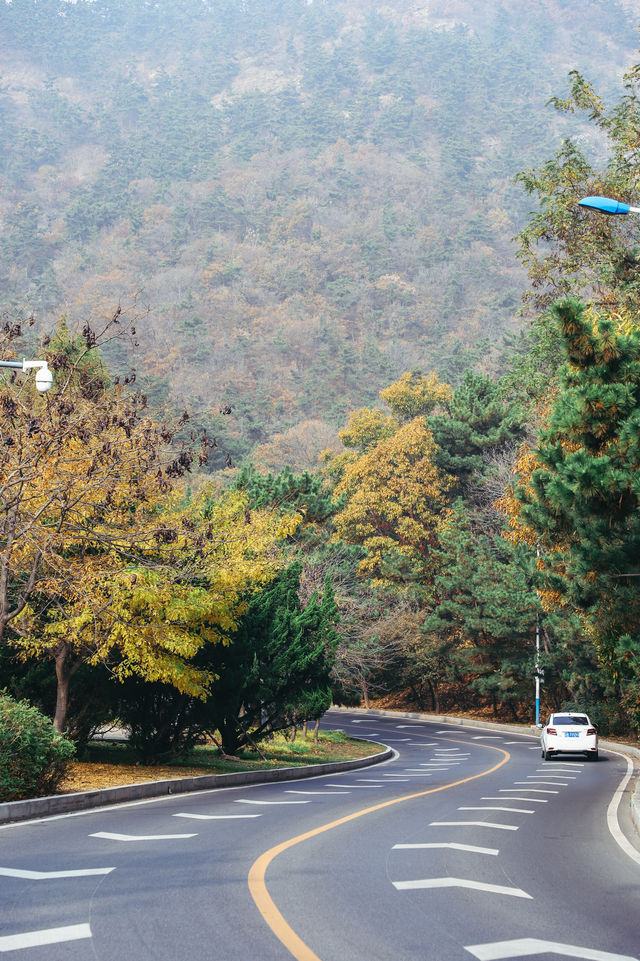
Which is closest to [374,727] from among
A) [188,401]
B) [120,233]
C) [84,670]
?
[84,670]

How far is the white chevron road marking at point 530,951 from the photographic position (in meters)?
5.72

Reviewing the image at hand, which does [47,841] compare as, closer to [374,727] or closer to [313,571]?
[313,571]

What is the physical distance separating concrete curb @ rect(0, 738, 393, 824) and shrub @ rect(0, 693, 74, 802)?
0.88 ft

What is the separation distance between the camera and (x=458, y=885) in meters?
7.97

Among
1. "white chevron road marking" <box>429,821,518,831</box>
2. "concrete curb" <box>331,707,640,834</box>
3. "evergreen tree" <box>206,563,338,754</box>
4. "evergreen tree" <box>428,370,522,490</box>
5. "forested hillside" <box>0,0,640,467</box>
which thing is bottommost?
"concrete curb" <box>331,707,640,834</box>

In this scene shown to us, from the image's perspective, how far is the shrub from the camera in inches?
486

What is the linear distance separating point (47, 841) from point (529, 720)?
4258cm

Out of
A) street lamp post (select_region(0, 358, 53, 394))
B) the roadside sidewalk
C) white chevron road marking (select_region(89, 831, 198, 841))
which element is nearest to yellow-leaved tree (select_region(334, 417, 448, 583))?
the roadside sidewalk

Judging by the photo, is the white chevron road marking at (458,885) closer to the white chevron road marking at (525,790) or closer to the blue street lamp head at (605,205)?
the blue street lamp head at (605,205)

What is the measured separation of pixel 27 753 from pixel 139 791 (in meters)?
3.21

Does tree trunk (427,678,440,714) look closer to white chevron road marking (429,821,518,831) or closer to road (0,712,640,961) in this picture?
road (0,712,640,961)

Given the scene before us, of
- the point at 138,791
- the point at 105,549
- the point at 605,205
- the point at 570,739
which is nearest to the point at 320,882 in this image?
the point at 605,205

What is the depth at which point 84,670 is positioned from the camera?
19.5 m

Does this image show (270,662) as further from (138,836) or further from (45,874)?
(45,874)
